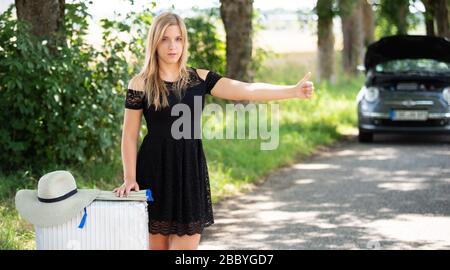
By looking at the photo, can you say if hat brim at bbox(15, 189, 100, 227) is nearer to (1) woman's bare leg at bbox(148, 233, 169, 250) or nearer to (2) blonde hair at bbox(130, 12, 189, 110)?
(1) woman's bare leg at bbox(148, 233, 169, 250)

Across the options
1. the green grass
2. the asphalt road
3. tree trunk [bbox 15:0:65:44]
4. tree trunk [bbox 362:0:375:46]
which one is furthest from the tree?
tree trunk [bbox 362:0:375:46]

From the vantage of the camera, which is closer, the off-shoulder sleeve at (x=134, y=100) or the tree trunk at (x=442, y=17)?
the off-shoulder sleeve at (x=134, y=100)

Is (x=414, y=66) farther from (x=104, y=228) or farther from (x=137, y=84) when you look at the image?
(x=104, y=228)

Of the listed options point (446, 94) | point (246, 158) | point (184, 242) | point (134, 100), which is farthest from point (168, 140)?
point (446, 94)

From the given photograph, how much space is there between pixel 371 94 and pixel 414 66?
115 centimetres

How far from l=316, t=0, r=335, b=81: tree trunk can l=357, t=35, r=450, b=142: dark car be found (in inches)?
332

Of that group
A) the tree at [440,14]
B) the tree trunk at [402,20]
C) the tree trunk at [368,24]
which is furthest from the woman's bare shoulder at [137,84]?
the tree trunk at [368,24]

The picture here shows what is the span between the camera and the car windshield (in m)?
16.5

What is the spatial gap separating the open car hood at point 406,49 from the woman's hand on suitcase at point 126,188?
39.2ft

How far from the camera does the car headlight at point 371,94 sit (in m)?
16.0

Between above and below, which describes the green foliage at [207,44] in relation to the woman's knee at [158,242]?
above

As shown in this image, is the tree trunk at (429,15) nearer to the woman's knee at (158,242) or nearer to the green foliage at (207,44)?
the green foliage at (207,44)
